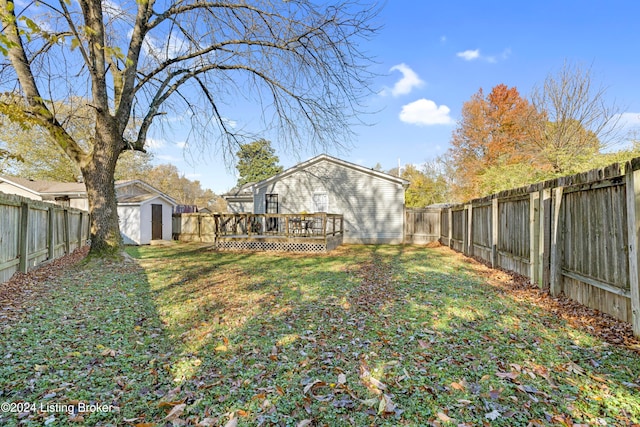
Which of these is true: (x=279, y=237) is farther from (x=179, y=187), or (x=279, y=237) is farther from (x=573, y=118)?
(x=179, y=187)

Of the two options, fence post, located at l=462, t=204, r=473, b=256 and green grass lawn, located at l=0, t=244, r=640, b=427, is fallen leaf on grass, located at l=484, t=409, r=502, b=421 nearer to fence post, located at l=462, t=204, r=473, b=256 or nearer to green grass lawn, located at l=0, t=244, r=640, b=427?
green grass lawn, located at l=0, t=244, r=640, b=427

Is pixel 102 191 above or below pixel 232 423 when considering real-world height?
above

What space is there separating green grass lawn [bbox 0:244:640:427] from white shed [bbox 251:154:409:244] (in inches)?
437

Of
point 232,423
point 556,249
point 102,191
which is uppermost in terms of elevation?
point 102,191

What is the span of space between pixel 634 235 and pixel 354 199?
13657mm

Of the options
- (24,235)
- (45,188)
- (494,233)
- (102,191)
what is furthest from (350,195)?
(45,188)

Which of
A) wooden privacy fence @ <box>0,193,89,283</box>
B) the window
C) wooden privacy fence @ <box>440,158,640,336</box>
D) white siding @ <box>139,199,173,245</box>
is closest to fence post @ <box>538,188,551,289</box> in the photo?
wooden privacy fence @ <box>440,158,640,336</box>

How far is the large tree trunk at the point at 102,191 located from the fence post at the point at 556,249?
10.0 meters

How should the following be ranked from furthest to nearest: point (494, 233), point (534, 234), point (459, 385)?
1. point (494, 233)
2. point (534, 234)
3. point (459, 385)

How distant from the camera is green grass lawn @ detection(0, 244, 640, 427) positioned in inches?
88.7

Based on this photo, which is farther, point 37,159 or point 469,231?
point 37,159

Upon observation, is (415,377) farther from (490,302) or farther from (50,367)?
(50,367)

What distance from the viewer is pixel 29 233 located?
689 cm

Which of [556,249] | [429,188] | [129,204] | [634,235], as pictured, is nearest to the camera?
[634,235]
